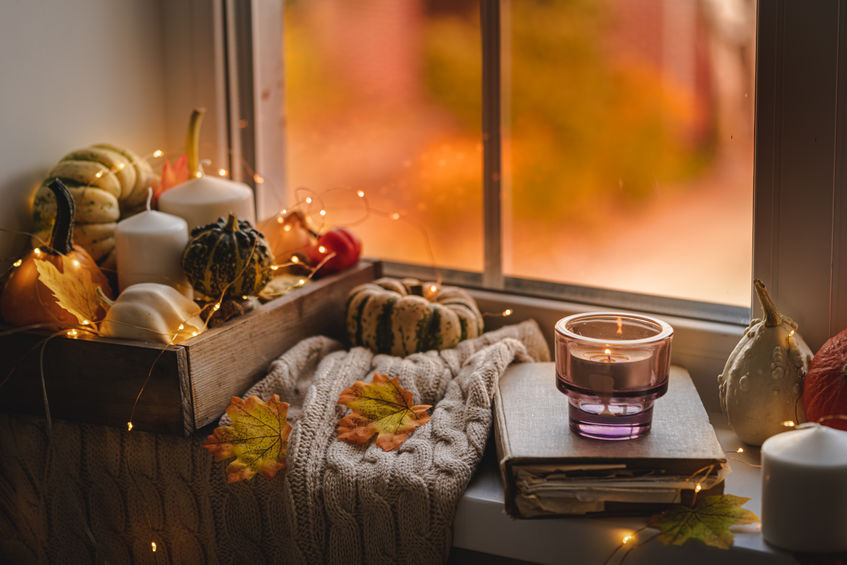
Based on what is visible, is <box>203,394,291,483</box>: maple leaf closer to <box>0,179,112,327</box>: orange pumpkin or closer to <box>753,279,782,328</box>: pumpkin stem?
<box>0,179,112,327</box>: orange pumpkin

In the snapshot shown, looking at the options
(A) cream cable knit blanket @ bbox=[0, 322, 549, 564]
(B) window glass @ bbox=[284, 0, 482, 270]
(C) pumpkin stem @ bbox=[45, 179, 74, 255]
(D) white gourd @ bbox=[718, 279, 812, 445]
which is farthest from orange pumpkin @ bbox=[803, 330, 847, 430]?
(C) pumpkin stem @ bbox=[45, 179, 74, 255]

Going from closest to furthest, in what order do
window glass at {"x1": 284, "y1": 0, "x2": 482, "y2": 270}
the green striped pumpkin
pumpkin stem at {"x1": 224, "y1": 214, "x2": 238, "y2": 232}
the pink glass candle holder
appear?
the pink glass candle holder, pumpkin stem at {"x1": 224, "y1": 214, "x2": 238, "y2": 232}, the green striped pumpkin, window glass at {"x1": 284, "y1": 0, "x2": 482, "y2": 270}

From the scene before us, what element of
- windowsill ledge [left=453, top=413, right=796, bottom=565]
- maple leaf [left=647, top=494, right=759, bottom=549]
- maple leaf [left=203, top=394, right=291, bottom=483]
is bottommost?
windowsill ledge [left=453, top=413, right=796, bottom=565]

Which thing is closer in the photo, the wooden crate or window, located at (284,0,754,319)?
the wooden crate

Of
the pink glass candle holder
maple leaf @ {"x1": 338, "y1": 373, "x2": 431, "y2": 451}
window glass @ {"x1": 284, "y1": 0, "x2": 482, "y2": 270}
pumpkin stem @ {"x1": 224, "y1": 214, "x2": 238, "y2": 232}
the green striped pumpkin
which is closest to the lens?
the pink glass candle holder

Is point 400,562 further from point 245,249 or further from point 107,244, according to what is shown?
point 107,244

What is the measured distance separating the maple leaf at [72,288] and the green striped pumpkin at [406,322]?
1.24 feet

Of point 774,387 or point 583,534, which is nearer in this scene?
point 583,534

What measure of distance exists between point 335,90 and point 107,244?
1.66ft

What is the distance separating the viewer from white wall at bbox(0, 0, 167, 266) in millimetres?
1257

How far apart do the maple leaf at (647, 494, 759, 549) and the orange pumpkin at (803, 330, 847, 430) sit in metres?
0.15

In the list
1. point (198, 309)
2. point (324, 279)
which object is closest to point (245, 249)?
point (198, 309)

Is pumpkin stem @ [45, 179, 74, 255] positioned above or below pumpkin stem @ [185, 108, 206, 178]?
below

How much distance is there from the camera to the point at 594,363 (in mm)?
956
